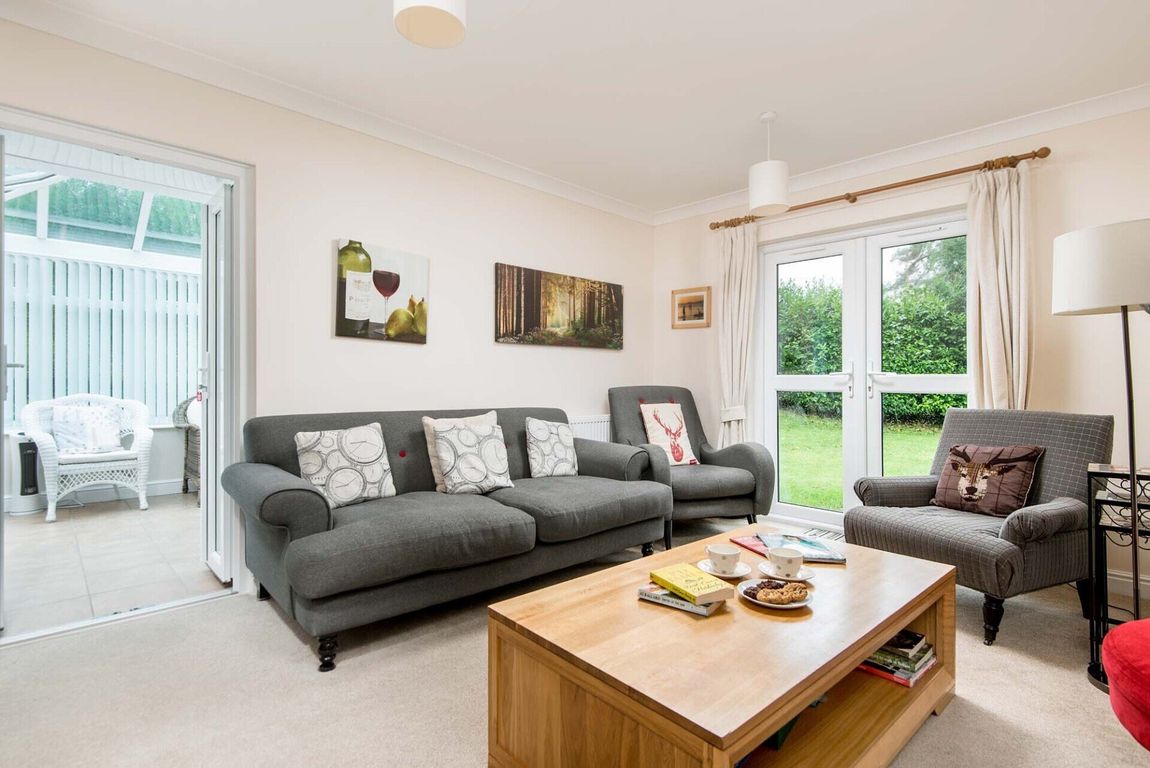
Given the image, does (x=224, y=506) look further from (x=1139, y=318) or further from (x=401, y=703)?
(x=1139, y=318)

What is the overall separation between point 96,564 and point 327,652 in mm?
2058

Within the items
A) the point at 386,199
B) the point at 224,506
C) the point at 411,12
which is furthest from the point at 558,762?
the point at 386,199

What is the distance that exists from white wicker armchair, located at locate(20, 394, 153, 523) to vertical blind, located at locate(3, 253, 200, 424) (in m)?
0.23

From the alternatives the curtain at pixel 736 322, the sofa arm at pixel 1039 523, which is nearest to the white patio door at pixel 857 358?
the curtain at pixel 736 322

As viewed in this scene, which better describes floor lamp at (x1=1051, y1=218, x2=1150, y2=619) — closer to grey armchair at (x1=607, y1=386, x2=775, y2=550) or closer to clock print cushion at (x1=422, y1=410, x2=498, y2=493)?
grey armchair at (x1=607, y1=386, x2=775, y2=550)

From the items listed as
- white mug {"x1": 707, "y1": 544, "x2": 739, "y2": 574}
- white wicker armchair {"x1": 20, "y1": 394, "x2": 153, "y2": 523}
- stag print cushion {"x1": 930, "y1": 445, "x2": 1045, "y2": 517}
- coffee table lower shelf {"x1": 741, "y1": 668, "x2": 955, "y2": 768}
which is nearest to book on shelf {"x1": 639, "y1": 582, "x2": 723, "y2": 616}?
white mug {"x1": 707, "y1": 544, "x2": 739, "y2": 574}

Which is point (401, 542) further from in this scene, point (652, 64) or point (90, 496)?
point (90, 496)

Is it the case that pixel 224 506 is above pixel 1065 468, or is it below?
below

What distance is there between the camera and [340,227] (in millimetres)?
2963

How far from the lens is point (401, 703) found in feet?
5.89

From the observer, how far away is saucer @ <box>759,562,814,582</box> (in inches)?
65.5

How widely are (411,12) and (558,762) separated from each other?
6.35ft

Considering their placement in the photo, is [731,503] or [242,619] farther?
[731,503]

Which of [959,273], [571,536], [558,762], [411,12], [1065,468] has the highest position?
[411,12]
